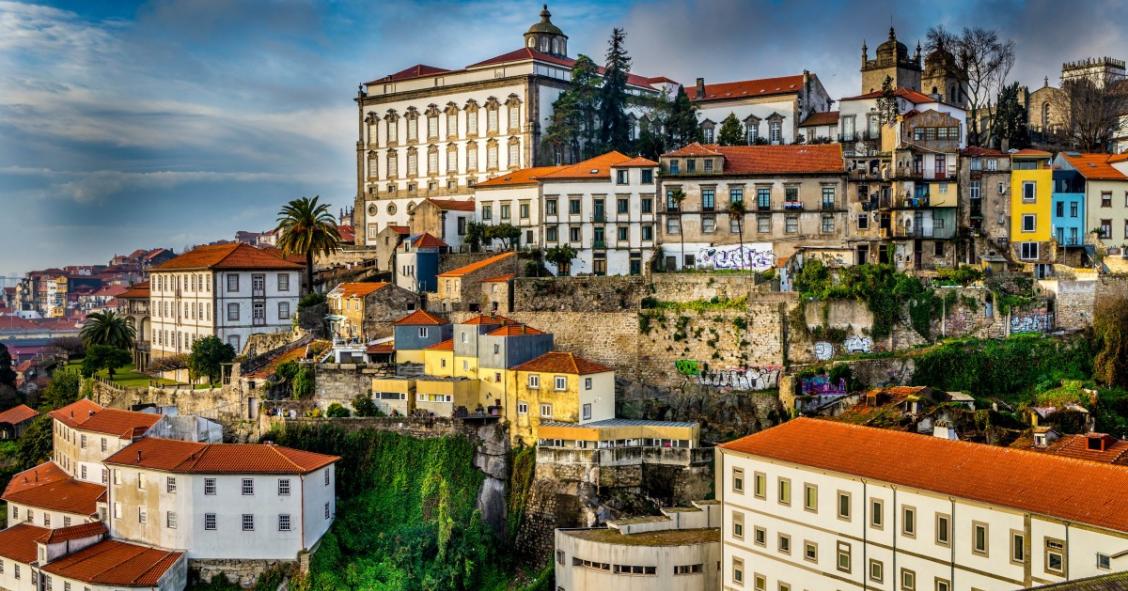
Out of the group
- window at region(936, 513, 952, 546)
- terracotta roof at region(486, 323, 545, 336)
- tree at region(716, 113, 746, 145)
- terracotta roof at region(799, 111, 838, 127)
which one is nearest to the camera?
window at region(936, 513, 952, 546)

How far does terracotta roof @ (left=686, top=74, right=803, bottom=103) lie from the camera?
71500mm

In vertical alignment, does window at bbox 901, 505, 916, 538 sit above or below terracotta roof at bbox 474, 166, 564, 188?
below

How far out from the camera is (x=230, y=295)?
61.5 meters

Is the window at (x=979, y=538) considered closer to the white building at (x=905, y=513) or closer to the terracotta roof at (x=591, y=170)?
the white building at (x=905, y=513)

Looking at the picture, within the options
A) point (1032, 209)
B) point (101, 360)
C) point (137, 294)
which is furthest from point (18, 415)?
point (1032, 209)

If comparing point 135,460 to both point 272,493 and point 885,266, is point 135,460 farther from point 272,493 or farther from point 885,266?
point 885,266

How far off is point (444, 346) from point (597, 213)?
12.5 metres

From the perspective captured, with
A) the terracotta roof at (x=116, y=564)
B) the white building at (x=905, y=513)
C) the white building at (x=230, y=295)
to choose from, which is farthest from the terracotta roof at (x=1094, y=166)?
the terracotta roof at (x=116, y=564)

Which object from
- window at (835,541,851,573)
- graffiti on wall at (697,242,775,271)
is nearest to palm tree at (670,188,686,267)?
graffiti on wall at (697,242,775,271)

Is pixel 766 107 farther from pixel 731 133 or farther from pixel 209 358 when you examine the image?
pixel 209 358

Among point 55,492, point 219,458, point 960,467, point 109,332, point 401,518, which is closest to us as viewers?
point 960,467

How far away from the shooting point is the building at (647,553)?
3788 centimetres

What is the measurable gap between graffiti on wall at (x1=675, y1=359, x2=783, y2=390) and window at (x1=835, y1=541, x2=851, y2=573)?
49.5ft

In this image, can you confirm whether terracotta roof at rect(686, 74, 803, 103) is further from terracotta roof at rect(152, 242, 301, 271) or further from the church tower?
terracotta roof at rect(152, 242, 301, 271)
